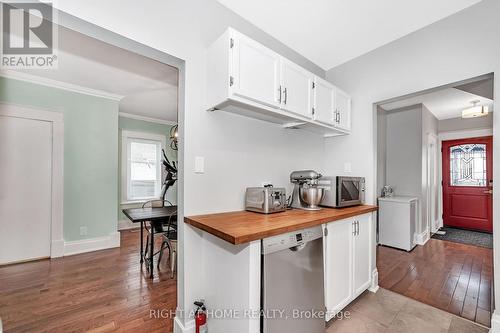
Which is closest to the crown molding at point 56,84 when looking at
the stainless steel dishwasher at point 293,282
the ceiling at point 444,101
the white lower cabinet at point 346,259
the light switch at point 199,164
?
the light switch at point 199,164

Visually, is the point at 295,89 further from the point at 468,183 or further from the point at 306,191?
the point at 468,183

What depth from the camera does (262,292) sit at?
1198 mm

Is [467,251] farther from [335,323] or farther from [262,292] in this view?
[262,292]

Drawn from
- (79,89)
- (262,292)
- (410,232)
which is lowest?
(410,232)

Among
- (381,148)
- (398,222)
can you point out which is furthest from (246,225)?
(381,148)

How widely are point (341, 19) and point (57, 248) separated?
459 centimetres

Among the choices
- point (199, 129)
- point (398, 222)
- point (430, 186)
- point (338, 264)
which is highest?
point (199, 129)

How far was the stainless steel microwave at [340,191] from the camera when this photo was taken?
81.0 inches

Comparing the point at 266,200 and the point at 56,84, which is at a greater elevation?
the point at 56,84

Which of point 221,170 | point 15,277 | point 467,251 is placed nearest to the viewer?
point 221,170

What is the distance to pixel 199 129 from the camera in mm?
1665

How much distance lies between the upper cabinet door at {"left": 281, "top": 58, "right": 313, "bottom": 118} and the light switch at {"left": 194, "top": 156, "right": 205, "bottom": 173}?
0.78 metres

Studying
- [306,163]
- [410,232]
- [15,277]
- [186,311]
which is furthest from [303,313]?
[15,277]

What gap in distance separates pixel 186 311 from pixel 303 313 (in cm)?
83
